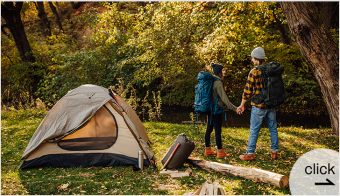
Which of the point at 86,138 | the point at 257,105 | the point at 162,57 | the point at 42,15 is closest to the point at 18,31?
the point at 42,15

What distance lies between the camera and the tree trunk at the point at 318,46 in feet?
14.8

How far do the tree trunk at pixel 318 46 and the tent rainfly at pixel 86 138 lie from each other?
3.56 metres

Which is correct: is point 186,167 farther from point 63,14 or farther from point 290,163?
point 63,14

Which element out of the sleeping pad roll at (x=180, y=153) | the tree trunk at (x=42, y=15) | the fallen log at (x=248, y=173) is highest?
the tree trunk at (x=42, y=15)

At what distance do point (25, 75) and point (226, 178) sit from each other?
13.7 meters

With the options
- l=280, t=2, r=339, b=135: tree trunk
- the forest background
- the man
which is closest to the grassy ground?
the man

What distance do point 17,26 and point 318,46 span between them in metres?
14.0

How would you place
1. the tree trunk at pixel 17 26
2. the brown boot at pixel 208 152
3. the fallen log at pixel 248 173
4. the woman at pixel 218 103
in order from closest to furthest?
the fallen log at pixel 248 173 < the woman at pixel 218 103 < the brown boot at pixel 208 152 < the tree trunk at pixel 17 26

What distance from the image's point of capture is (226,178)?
3783 mm

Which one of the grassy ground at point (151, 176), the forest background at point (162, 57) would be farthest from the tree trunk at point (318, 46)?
the forest background at point (162, 57)

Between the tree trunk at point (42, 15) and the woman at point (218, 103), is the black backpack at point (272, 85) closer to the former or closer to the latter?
the woman at point (218, 103)

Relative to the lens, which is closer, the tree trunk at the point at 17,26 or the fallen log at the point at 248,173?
the fallen log at the point at 248,173

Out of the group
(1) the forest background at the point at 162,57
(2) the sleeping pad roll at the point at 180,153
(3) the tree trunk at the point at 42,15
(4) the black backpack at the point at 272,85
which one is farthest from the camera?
(3) the tree trunk at the point at 42,15

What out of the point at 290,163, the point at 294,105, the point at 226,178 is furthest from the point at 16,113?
the point at 294,105
